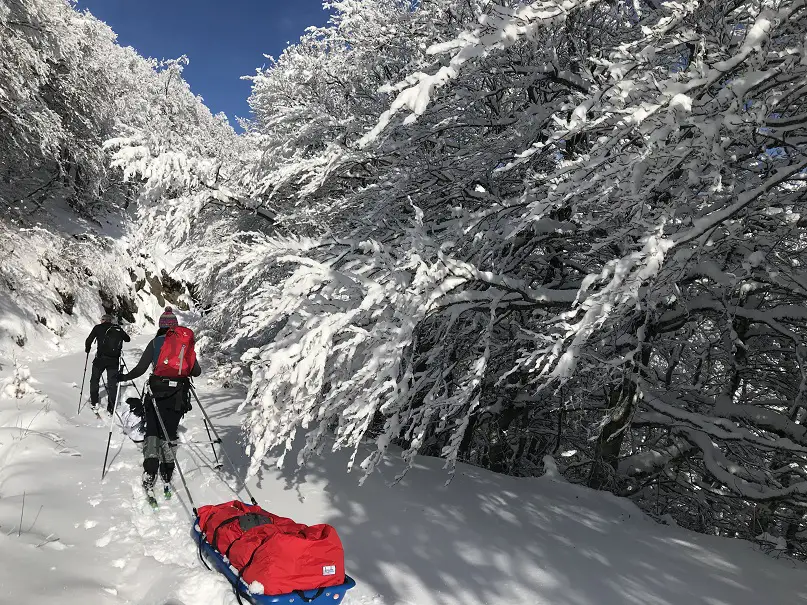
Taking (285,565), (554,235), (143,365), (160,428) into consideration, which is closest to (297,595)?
(285,565)

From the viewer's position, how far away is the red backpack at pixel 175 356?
5.33 meters

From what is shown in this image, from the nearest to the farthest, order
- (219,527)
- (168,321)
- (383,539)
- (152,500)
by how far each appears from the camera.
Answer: (219,527)
(383,539)
(152,500)
(168,321)

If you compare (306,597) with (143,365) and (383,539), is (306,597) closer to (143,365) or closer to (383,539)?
(383,539)

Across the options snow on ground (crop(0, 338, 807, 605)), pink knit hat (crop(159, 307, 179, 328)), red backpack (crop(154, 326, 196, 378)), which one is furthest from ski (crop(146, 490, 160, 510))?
pink knit hat (crop(159, 307, 179, 328))

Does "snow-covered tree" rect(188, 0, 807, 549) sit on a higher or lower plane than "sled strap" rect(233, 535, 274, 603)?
higher

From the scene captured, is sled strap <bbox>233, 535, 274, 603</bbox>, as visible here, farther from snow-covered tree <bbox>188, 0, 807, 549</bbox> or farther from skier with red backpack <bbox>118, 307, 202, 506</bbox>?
skier with red backpack <bbox>118, 307, 202, 506</bbox>

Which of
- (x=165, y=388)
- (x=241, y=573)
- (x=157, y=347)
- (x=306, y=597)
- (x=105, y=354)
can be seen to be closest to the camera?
(x=306, y=597)

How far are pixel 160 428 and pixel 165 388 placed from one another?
432mm

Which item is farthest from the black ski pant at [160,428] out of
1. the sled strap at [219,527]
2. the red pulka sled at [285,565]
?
the red pulka sled at [285,565]

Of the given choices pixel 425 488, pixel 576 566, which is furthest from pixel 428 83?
pixel 425 488

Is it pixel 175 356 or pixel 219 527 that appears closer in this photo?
pixel 219 527

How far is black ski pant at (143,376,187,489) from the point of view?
5090 mm

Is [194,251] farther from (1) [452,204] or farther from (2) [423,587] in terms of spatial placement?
(2) [423,587]

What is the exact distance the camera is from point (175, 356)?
5379 mm
